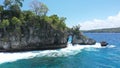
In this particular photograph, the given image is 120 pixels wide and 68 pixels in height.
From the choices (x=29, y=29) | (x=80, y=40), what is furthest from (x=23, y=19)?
(x=80, y=40)

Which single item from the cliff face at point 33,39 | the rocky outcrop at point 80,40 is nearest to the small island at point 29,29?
the cliff face at point 33,39

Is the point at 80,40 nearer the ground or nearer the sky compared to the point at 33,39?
nearer the ground

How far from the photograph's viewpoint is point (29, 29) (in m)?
64.3

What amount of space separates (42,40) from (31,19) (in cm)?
737

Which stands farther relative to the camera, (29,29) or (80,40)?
(80,40)

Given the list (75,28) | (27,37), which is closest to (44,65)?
(27,37)

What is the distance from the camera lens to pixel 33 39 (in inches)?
2514

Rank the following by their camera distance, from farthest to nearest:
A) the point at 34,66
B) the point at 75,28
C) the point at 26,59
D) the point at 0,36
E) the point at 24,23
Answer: the point at 75,28 → the point at 24,23 → the point at 0,36 → the point at 26,59 → the point at 34,66

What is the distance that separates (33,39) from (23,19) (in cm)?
716

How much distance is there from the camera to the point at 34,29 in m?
64.9

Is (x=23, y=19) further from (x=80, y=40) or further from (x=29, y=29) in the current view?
(x=80, y=40)

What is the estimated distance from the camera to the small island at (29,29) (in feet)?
197

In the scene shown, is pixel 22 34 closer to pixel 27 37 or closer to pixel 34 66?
pixel 27 37

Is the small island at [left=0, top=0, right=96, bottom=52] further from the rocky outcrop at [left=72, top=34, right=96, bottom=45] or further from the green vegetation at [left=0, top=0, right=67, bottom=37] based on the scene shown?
the rocky outcrop at [left=72, top=34, right=96, bottom=45]
